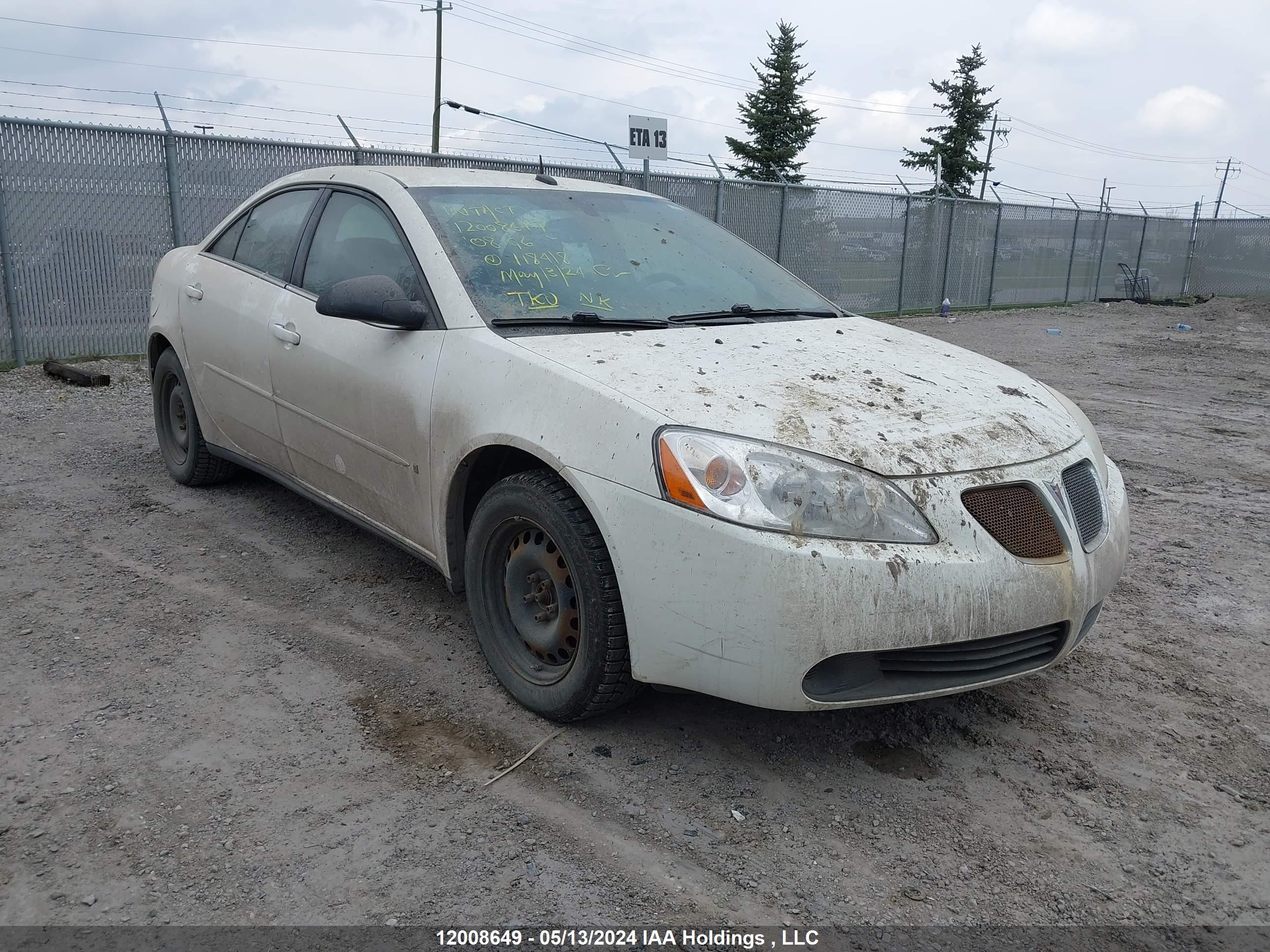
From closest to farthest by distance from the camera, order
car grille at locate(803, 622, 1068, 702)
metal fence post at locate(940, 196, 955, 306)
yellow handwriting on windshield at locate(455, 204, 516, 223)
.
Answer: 1. car grille at locate(803, 622, 1068, 702)
2. yellow handwriting on windshield at locate(455, 204, 516, 223)
3. metal fence post at locate(940, 196, 955, 306)

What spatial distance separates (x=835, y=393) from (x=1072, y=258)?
79.9ft

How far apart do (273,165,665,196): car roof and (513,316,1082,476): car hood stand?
1.07 metres

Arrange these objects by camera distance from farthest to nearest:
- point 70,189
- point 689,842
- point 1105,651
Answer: point 70,189 → point 1105,651 → point 689,842

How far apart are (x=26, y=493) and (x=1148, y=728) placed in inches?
202

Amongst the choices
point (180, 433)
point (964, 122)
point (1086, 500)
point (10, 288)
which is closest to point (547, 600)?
point (1086, 500)

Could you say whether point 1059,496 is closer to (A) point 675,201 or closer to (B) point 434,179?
(B) point 434,179

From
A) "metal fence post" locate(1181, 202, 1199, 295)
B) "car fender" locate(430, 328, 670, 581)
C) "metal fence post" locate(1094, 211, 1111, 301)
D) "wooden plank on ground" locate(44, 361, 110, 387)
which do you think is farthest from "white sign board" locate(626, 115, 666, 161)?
"metal fence post" locate(1181, 202, 1199, 295)

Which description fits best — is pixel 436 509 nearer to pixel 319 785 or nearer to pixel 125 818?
pixel 319 785

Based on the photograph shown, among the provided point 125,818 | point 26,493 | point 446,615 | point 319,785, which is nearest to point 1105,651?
point 446,615

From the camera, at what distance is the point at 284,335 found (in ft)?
12.6

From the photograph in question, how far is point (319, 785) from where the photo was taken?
259cm

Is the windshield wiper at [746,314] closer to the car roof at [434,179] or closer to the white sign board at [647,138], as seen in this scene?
the car roof at [434,179]

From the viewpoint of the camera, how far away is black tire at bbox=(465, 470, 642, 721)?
2648 millimetres

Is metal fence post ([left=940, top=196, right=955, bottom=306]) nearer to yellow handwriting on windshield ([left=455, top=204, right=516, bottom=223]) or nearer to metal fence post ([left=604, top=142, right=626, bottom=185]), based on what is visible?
metal fence post ([left=604, top=142, right=626, bottom=185])
